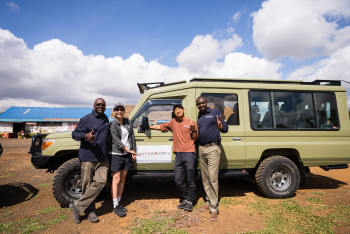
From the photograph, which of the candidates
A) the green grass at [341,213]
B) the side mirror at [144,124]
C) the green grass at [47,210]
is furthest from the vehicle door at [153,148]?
the green grass at [341,213]

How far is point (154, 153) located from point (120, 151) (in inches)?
29.2

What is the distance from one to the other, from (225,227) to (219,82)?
2.81 m

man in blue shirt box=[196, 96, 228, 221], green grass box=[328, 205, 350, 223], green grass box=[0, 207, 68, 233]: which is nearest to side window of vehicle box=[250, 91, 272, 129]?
man in blue shirt box=[196, 96, 228, 221]

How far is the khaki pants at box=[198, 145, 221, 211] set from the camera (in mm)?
3525

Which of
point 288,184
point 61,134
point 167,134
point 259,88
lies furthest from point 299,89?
point 61,134

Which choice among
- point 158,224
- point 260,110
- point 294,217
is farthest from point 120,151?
point 294,217

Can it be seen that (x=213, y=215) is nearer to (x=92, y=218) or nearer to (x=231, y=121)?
(x=231, y=121)

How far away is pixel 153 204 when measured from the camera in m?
4.08

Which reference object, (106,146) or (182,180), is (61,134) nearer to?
(106,146)

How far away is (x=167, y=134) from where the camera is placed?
402cm

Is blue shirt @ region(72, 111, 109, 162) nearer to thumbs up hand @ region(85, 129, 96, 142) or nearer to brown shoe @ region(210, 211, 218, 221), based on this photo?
→ thumbs up hand @ region(85, 129, 96, 142)

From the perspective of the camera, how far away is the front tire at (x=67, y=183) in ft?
12.4

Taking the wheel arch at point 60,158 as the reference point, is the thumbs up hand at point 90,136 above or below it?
above

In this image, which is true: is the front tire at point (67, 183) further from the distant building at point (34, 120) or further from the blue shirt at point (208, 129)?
the distant building at point (34, 120)
